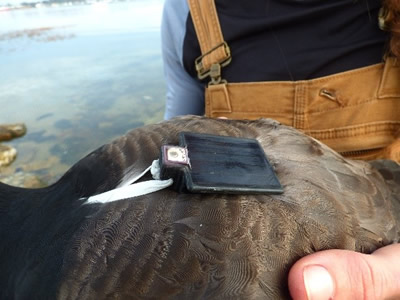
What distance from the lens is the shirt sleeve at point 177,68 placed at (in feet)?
6.68

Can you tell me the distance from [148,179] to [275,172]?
1.44ft

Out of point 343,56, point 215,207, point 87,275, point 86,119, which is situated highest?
point 343,56

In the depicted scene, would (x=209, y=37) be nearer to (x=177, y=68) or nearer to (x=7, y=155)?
(x=177, y=68)

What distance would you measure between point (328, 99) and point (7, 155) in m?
3.52

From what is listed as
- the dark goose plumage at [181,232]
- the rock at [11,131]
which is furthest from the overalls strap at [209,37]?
the rock at [11,131]

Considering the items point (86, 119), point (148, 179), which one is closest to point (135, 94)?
point (86, 119)

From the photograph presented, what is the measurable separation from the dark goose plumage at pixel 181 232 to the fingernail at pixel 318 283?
0.08 metres

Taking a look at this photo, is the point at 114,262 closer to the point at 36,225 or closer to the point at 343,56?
the point at 36,225

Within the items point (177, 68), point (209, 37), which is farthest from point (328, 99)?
point (177, 68)

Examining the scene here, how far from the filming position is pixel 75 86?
547cm

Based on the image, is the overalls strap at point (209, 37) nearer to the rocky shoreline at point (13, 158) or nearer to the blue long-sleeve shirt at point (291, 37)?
the blue long-sleeve shirt at point (291, 37)

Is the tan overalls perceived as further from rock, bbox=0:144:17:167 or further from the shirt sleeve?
rock, bbox=0:144:17:167

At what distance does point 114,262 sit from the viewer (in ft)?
3.80

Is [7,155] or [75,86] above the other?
[75,86]
